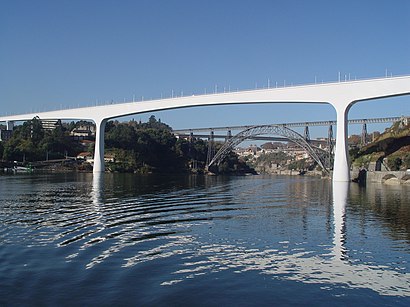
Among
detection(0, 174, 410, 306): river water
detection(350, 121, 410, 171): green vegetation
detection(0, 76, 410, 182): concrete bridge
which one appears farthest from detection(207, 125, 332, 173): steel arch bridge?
detection(0, 174, 410, 306): river water

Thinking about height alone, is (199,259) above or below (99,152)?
below

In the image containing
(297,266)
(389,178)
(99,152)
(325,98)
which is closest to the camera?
(297,266)

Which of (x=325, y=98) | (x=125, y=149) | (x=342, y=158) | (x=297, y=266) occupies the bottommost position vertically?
(x=297, y=266)

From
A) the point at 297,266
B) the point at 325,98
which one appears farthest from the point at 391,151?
the point at 297,266

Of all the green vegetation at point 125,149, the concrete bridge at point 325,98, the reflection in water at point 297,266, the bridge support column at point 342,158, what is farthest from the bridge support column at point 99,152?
the reflection in water at point 297,266

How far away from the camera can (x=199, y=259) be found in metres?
8.44

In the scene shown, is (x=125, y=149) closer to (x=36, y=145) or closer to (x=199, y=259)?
(x=36, y=145)

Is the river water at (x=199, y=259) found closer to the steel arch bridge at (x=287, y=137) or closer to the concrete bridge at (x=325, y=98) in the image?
the concrete bridge at (x=325, y=98)

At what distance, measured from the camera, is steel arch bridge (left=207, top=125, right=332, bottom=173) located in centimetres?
6406

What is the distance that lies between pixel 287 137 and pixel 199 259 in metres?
59.6

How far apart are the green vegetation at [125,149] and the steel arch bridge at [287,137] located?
6.60 meters

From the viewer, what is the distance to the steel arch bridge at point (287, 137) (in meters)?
64.1

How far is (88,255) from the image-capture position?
8.41 meters

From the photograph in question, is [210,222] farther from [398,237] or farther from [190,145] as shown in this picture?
[190,145]
